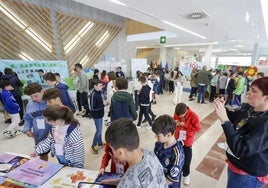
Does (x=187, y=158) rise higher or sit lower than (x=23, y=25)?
lower

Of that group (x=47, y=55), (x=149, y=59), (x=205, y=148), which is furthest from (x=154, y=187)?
(x=149, y=59)

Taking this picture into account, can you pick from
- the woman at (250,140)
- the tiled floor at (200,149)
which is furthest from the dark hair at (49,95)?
the woman at (250,140)

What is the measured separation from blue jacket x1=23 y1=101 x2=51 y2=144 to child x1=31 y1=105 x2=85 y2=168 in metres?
0.48

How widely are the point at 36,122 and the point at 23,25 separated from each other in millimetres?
5703

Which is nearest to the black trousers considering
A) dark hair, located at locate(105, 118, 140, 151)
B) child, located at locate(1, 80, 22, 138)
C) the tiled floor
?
the tiled floor

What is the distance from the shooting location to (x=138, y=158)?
36.3 inches

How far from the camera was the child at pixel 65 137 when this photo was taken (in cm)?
151

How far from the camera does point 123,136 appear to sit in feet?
3.05

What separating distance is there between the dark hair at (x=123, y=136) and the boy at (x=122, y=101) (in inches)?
70.0

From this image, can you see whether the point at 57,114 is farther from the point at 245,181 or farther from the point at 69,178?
the point at 245,181

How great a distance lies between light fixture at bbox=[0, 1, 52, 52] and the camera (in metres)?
5.62

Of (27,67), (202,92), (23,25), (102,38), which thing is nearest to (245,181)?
(202,92)

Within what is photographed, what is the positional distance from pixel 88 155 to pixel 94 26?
22.8ft

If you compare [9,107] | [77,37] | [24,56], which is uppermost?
[77,37]
